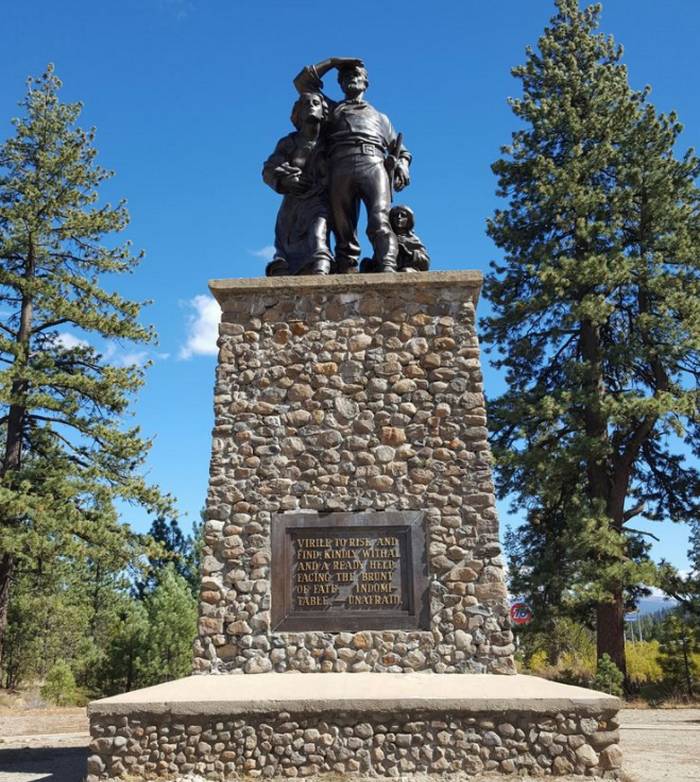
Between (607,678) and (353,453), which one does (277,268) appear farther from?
(607,678)

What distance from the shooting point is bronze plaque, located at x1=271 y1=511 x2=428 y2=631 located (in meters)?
6.46

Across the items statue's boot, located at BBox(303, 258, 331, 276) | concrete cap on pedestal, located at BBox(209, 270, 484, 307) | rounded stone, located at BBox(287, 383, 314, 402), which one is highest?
statue's boot, located at BBox(303, 258, 331, 276)

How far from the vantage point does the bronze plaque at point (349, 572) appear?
6457mm


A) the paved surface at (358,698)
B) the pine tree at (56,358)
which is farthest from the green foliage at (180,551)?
the paved surface at (358,698)

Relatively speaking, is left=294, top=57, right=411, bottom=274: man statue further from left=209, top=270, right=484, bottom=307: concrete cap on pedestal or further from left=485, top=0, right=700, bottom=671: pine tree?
left=485, top=0, right=700, bottom=671: pine tree

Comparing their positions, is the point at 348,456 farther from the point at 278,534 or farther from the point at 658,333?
the point at 658,333

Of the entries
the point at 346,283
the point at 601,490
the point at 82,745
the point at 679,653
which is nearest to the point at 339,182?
the point at 346,283

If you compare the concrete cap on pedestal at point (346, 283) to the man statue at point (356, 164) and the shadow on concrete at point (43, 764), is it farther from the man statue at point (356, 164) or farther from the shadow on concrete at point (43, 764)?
the shadow on concrete at point (43, 764)

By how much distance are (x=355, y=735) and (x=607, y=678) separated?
28.3 ft

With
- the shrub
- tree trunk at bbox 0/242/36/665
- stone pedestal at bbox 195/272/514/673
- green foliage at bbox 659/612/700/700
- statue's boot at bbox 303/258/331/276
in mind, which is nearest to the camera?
stone pedestal at bbox 195/272/514/673

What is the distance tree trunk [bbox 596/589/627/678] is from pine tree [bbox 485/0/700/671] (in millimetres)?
28

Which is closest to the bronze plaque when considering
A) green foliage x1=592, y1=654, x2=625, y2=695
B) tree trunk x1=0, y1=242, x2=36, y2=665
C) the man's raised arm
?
the man's raised arm

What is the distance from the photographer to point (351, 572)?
656cm

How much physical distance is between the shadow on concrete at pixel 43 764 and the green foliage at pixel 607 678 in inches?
329
